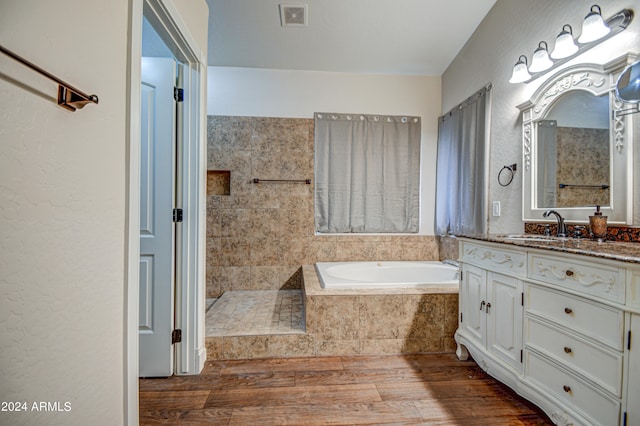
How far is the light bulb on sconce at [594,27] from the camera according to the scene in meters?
1.37

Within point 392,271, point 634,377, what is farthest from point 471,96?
point 634,377

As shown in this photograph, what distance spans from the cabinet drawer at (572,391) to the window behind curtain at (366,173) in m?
1.85

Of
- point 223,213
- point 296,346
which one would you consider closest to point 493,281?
point 296,346

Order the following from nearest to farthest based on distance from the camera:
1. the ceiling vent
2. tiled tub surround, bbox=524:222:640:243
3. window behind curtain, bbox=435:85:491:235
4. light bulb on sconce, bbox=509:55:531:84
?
tiled tub surround, bbox=524:222:640:243, light bulb on sconce, bbox=509:55:531:84, the ceiling vent, window behind curtain, bbox=435:85:491:235

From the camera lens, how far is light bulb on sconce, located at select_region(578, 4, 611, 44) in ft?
4.48

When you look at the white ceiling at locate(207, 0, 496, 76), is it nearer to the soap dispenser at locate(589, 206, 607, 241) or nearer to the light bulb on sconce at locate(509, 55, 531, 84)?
the light bulb on sconce at locate(509, 55, 531, 84)

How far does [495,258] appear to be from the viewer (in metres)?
1.51

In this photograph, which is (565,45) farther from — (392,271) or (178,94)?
(178,94)

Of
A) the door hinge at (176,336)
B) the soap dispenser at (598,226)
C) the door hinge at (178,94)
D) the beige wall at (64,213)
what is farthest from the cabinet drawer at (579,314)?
the door hinge at (178,94)

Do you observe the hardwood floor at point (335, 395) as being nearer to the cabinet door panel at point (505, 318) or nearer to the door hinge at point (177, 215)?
the cabinet door panel at point (505, 318)

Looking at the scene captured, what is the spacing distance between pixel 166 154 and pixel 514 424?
2362 millimetres

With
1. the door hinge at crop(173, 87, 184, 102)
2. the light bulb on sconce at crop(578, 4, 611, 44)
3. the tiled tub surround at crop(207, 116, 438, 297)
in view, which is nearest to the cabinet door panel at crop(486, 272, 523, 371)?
the light bulb on sconce at crop(578, 4, 611, 44)

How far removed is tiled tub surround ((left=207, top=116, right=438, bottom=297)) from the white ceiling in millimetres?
625

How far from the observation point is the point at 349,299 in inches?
76.3
